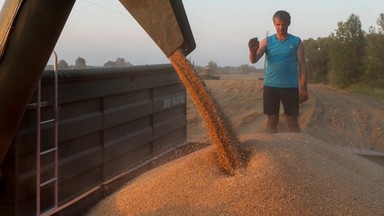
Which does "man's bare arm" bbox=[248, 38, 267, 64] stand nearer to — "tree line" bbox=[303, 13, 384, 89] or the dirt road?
the dirt road

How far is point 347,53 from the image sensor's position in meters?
31.8

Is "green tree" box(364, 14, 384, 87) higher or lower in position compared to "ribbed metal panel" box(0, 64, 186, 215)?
higher

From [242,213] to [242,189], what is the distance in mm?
185

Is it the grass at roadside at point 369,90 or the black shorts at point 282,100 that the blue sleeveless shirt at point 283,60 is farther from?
the grass at roadside at point 369,90

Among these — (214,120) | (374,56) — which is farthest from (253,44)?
(374,56)

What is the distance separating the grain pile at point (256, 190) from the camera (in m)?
2.45

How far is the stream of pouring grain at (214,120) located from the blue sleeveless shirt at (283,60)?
272 cm

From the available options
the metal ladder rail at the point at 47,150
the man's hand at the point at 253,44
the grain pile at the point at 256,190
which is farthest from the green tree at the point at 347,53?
the metal ladder rail at the point at 47,150

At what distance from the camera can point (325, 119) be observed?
496 inches

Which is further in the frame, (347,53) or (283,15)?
(347,53)

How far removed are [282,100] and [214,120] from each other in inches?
116

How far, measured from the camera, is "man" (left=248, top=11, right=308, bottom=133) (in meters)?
5.46

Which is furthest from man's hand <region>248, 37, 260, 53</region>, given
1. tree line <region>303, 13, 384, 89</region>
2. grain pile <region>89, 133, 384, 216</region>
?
tree line <region>303, 13, 384, 89</region>

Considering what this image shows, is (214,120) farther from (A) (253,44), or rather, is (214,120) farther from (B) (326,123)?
(B) (326,123)
